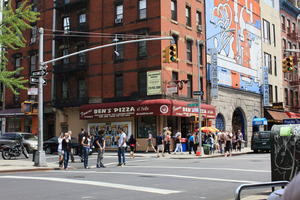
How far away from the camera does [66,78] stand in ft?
119

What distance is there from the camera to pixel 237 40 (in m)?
40.0

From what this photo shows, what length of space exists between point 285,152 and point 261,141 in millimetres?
23295

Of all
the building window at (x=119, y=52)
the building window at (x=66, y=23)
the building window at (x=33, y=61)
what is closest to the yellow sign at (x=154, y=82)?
the building window at (x=119, y=52)

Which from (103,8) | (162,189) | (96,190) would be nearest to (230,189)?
(162,189)

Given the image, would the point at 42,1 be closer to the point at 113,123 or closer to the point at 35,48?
the point at 35,48

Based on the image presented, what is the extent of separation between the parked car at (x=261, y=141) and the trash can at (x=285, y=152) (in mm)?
22728

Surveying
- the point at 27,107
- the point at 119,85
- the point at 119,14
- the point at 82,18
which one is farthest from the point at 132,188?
the point at 82,18

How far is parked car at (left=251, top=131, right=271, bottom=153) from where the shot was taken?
29922mm

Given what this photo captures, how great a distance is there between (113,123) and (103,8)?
10.8m

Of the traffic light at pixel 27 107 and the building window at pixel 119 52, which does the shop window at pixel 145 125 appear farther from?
the traffic light at pixel 27 107

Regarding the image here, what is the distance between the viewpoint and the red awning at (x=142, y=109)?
29.0 m

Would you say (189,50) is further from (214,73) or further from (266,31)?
(266,31)

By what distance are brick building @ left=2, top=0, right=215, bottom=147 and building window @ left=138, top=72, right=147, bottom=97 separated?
84 mm

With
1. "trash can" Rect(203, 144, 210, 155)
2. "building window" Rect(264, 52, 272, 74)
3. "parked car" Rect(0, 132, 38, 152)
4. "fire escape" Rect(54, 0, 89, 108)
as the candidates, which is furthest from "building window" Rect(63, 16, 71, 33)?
"building window" Rect(264, 52, 272, 74)
